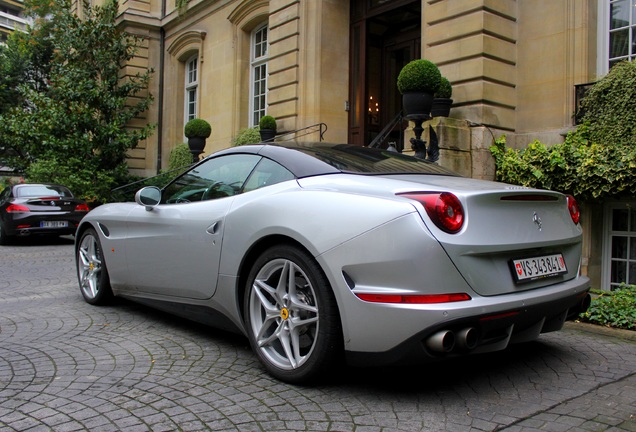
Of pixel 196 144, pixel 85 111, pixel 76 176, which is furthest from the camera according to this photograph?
pixel 85 111

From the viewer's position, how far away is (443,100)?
9336mm

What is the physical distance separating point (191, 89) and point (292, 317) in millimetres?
19237

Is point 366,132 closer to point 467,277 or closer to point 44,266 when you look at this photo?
point 44,266

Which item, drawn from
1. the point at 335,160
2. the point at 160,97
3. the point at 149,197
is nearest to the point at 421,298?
the point at 335,160

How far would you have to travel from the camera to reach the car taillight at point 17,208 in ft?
40.1

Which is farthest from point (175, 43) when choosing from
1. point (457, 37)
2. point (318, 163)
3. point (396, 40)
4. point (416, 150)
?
point (318, 163)

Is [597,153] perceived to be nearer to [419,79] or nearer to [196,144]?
[419,79]

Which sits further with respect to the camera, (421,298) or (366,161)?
(366,161)

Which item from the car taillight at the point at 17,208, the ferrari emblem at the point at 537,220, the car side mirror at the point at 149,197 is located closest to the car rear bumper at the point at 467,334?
the ferrari emblem at the point at 537,220

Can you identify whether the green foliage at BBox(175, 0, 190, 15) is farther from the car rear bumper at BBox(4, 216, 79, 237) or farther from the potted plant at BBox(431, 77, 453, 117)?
the potted plant at BBox(431, 77, 453, 117)

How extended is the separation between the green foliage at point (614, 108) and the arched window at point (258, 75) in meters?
10.5

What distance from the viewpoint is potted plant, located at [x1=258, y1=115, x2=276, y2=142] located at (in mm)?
13611

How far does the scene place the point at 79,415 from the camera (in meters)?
2.73

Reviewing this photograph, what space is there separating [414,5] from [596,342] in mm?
10107
